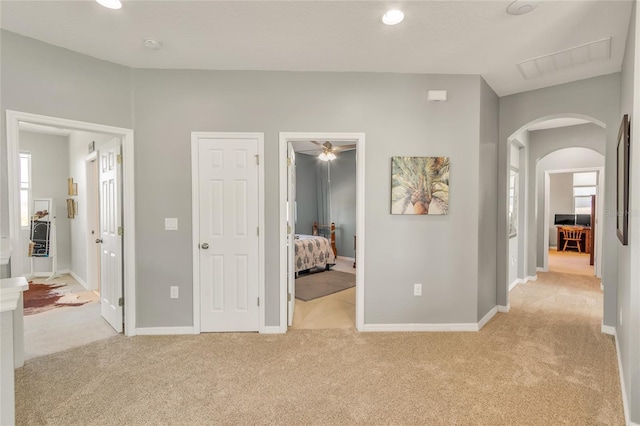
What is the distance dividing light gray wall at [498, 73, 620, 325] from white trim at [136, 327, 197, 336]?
3905mm

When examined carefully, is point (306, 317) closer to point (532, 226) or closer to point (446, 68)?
point (446, 68)

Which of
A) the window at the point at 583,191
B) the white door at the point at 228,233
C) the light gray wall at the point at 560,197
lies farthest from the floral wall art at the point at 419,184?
the window at the point at 583,191

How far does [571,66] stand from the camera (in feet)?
9.78

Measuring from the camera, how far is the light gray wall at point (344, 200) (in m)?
7.47

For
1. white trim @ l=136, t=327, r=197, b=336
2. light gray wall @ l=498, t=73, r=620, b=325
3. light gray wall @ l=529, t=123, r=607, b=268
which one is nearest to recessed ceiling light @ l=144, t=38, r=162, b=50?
white trim @ l=136, t=327, r=197, b=336

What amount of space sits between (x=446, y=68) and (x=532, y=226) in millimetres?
3933

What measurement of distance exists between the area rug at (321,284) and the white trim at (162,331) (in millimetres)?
1606

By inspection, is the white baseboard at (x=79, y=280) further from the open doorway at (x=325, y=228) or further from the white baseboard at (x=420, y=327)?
the white baseboard at (x=420, y=327)

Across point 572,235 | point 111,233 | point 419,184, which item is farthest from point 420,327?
point 572,235

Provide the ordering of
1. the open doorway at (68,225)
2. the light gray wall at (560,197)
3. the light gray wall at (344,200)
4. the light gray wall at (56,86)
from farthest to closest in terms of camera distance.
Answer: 1. the light gray wall at (560,197)
2. the light gray wall at (344,200)
3. the open doorway at (68,225)
4. the light gray wall at (56,86)

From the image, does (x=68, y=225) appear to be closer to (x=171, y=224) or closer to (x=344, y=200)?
(x=171, y=224)

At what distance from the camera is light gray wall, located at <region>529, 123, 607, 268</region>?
16.2ft

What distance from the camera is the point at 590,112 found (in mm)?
3252

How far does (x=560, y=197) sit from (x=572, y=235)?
1601 mm
